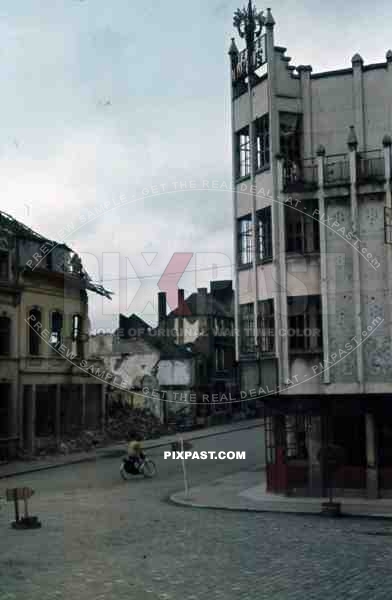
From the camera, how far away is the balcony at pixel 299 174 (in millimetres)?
23250

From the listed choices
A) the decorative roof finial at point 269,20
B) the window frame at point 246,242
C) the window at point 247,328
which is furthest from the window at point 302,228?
the decorative roof finial at point 269,20

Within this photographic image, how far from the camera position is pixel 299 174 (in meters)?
23.8

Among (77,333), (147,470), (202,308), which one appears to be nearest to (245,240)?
(147,470)

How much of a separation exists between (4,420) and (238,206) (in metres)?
16.7

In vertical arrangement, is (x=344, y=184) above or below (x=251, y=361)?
above

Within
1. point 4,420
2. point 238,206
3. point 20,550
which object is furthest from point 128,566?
point 4,420

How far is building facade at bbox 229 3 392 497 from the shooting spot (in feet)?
72.6

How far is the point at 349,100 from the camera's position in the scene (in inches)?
941

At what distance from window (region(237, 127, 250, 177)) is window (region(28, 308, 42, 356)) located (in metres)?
16.1

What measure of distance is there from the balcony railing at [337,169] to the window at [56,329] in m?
19.9

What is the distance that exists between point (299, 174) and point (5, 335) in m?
17.9

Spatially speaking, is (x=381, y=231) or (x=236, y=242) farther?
(x=236, y=242)

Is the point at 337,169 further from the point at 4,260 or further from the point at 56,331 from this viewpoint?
the point at 56,331

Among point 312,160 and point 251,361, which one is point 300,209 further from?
point 251,361
